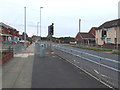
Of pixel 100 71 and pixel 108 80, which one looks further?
pixel 100 71

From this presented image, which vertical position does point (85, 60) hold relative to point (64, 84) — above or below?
above

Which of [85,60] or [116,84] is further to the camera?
[85,60]

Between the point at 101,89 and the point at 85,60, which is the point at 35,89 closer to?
the point at 101,89

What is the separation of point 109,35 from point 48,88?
128 ft

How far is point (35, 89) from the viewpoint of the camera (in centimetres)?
485

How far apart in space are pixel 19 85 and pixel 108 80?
3368 mm

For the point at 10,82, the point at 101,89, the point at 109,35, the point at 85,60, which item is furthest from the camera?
the point at 109,35

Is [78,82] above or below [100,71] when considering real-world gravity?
below

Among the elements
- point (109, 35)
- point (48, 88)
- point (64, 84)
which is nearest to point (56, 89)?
point (48, 88)

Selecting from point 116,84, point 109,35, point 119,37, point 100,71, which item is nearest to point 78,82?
point 100,71

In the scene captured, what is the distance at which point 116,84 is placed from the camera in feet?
15.9

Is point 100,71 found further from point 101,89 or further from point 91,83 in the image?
point 101,89

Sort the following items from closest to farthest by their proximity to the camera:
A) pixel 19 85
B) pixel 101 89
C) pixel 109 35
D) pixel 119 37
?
pixel 101 89
pixel 19 85
pixel 119 37
pixel 109 35

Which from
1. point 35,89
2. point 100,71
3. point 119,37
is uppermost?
point 119,37
